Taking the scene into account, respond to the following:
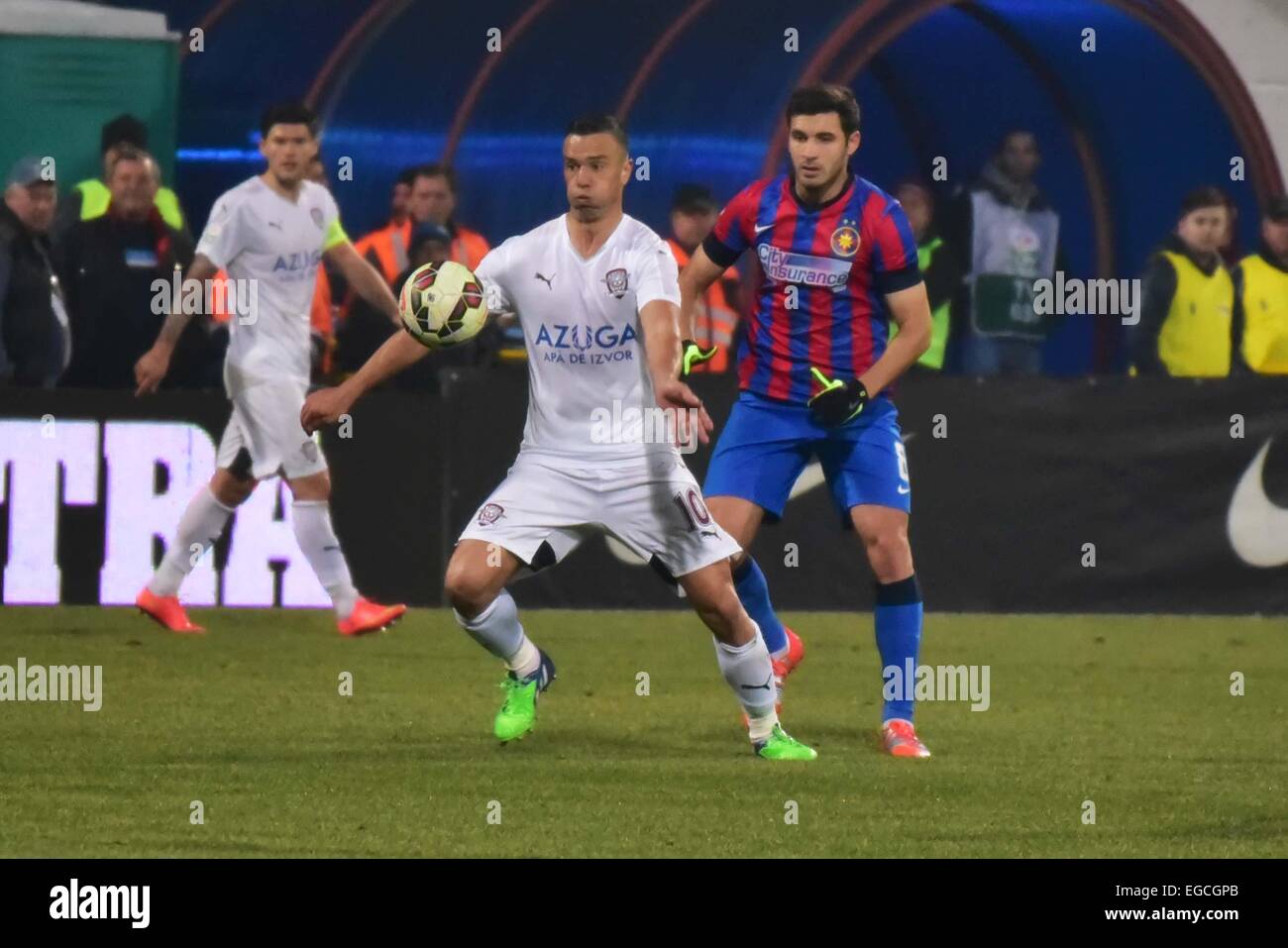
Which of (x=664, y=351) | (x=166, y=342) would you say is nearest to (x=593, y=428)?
(x=664, y=351)

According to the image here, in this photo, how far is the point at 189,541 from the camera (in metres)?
12.1

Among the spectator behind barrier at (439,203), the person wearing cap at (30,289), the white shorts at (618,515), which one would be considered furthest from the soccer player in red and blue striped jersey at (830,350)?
the person wearing cap at (30,289)

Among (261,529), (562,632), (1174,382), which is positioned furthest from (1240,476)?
(261,529)

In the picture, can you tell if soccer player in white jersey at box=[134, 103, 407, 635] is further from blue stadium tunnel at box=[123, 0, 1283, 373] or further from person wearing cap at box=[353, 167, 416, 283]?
blue stadium tunnel at box=[123, 0, 1283, 373]

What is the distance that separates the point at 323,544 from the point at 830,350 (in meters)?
3.75

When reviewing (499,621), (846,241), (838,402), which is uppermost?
(846,241)

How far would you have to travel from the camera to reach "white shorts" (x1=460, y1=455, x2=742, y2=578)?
8273 millimetres

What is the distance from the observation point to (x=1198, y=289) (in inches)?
580

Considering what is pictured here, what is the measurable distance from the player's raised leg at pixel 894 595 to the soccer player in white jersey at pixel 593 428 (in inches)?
17.6

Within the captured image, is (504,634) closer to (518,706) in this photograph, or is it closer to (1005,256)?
(518,706)

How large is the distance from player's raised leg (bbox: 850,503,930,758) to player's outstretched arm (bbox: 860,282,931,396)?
0.41 meters

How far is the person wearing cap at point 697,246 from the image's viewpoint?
1391cm
